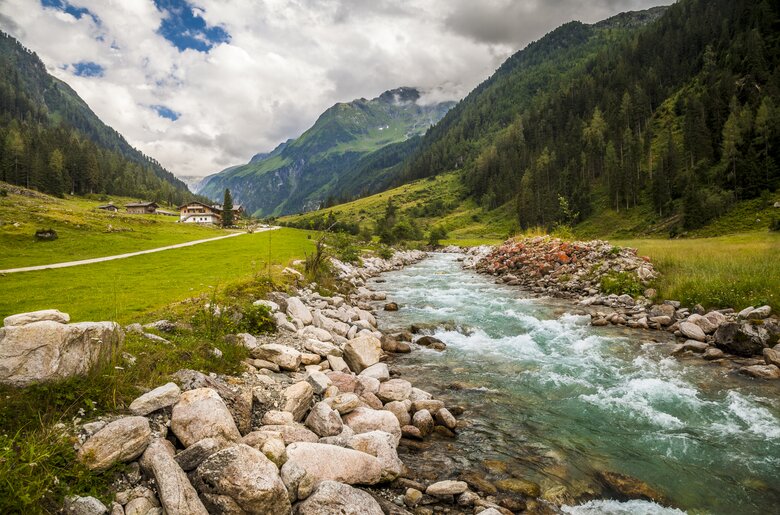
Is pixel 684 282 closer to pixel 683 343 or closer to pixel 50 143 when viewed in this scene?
pixel 683 343

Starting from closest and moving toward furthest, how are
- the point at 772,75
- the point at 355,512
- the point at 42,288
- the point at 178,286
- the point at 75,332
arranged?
the point at 355,512 < the point at 75,332 < the point at 42,288 < the point at 178,286 < the point at 772,75

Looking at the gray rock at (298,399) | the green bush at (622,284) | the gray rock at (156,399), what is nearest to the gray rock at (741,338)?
the green bush at (622,284)

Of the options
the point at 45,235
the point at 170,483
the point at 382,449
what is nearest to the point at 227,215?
the point at 45,235

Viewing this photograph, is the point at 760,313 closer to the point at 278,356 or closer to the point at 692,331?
the point at 692,331

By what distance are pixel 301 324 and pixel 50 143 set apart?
188m

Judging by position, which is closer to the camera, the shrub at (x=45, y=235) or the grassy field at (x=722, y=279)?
the grassy field at (x=722, y=279)

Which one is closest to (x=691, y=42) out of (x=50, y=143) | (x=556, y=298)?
(x=556, y=298)

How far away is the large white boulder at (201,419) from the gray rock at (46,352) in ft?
5.08

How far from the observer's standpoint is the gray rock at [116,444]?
5004 mm

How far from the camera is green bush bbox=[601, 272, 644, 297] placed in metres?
22.4

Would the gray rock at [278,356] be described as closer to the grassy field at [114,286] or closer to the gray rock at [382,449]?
the grassy field at [114,286]

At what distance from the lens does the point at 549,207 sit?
96.9 meters

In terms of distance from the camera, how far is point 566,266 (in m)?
30.8

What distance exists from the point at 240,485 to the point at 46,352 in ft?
11.9
